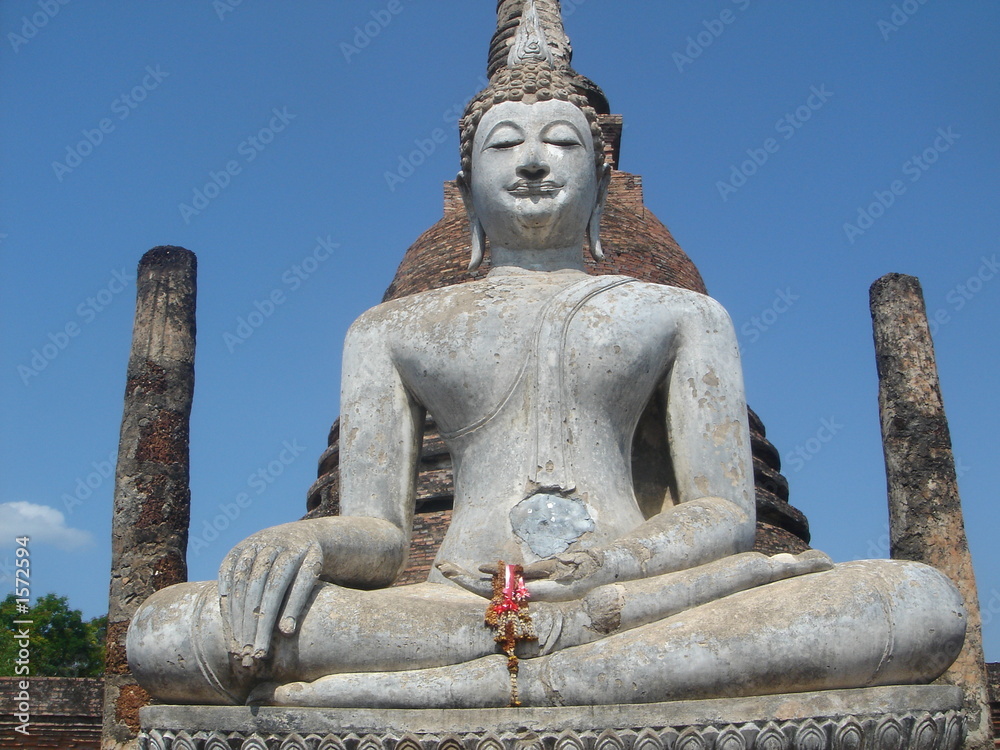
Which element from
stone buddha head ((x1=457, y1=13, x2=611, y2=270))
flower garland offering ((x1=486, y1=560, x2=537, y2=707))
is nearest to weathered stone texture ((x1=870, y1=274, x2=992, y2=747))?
stone buddha head ((x1=457, y1=13, x2=611, y2=270))

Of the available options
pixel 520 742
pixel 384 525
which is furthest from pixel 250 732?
pixel 384 525

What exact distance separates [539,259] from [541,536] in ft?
4.62

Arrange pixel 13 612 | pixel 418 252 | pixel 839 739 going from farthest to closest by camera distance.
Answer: pixel 13 612 → pixel 418 252 → pixel 839 739

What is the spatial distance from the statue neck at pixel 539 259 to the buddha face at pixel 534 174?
3cm

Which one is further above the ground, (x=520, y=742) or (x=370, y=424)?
(x=370, y=424)

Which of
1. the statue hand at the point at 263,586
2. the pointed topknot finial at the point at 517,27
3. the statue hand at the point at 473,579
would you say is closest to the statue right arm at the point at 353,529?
the statue hand at the point at 263,586

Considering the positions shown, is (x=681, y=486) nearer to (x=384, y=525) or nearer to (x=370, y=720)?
(x=384, y=525)

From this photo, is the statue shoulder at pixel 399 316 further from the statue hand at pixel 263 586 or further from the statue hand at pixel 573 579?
the statue hand at pixel 573 579

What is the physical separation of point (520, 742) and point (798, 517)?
9.42 meters

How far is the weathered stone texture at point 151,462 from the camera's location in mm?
10156

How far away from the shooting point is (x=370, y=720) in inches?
132

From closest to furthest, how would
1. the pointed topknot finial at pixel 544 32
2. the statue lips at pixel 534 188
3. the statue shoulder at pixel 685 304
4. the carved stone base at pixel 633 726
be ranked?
the carved stone base at pixel 633 726
the statue shoulder at pixel 685 304
the statue lips at pixel 534 188
the pointed topknot finial at pixel 544 32

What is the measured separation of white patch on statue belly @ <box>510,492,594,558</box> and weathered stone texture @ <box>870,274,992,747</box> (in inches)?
288

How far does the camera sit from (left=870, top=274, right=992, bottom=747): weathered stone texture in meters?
10.7
